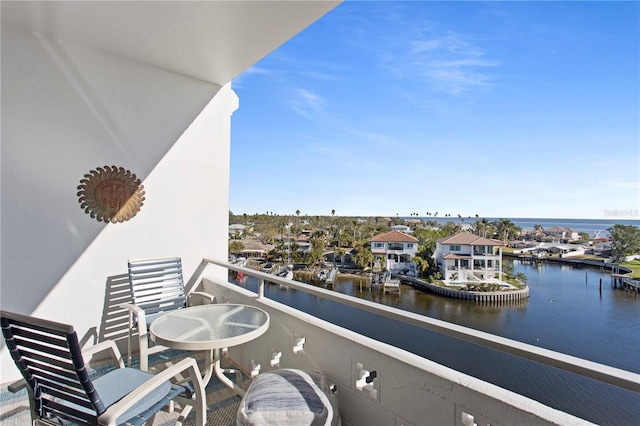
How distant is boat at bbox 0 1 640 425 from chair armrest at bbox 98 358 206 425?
0.61 meters

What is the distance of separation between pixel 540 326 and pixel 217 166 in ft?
64.7

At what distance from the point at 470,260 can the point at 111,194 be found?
21.4m

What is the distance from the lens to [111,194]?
283 cm

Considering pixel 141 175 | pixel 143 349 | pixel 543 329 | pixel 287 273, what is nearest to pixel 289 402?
pixel 143 349

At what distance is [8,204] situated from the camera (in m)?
2.40

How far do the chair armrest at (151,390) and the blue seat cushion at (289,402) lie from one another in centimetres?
28

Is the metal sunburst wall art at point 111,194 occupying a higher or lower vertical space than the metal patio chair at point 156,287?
higher

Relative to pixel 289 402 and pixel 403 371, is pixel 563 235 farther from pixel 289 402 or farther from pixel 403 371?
pixel 289 402

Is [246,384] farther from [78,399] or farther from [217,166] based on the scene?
[217,166]

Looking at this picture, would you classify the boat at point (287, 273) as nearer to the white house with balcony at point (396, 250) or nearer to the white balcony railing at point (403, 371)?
the white house with balcony at point (396, 250)

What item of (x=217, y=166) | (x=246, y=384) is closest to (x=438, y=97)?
(x=217, y=166)

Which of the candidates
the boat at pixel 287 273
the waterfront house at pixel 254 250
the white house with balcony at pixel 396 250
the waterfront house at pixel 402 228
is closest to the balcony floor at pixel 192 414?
the waterfront house at pixel 254 250

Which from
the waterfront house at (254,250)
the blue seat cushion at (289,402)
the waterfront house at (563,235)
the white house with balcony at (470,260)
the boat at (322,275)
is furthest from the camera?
the waterfront house at (563,235)

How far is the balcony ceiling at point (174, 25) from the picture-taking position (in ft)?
7.01
